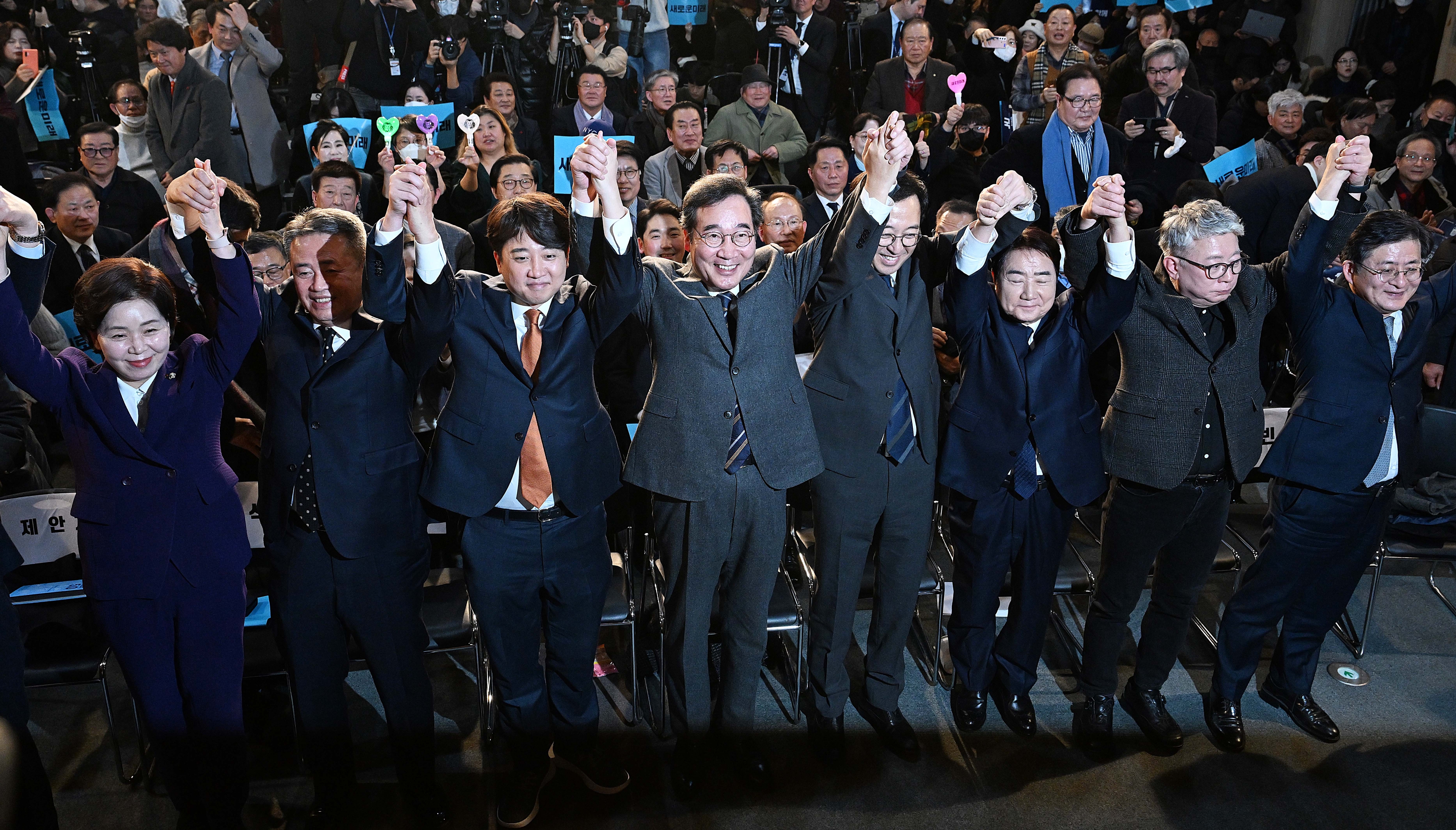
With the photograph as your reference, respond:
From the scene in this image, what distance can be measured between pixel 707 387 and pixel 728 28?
5.44 m

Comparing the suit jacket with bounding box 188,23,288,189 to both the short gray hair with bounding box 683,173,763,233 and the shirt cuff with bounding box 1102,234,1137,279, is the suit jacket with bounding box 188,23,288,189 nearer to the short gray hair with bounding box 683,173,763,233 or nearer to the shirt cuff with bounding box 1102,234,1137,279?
the short gray hair with bounding box 683,173,763,233

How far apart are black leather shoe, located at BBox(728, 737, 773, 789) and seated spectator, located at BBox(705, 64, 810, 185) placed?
11.5 ft

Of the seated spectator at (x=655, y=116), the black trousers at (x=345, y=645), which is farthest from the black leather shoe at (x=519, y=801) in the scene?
the seated spectator at (x=655, y=116)

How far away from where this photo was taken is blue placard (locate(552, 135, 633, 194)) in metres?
5.20

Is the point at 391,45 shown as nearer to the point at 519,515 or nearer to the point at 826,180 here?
the point at 826,180

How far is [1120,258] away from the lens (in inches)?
108

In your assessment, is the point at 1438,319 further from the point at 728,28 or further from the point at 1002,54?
the point at 728,28

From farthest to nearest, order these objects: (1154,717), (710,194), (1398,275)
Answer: (1154,717)
(1398,275)
(710,194)

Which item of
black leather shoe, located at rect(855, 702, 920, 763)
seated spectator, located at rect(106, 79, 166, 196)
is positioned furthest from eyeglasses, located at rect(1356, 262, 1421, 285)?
seated spectator, located at rect(106, 79, 166, 196)

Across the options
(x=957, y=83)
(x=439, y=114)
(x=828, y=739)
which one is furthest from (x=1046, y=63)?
(x=828, y=739)

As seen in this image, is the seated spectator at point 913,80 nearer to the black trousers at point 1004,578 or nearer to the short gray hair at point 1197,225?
the short gray hair at point 1197,225

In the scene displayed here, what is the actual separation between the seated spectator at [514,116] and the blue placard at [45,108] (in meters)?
2.61

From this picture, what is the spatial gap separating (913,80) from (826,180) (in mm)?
1921

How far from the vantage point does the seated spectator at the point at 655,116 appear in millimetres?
6113
